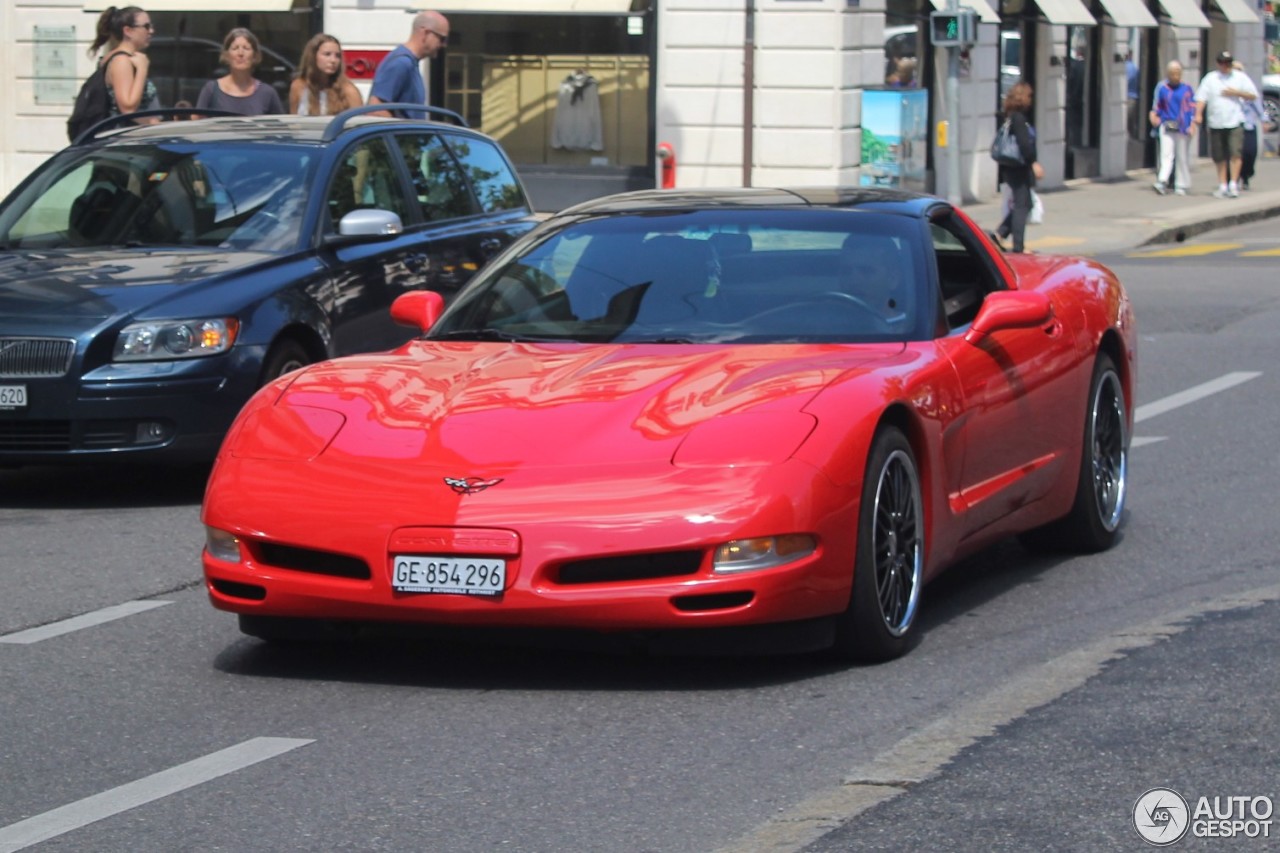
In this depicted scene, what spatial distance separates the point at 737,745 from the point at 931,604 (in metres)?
1.91

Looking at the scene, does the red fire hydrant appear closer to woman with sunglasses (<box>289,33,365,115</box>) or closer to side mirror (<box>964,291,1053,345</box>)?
woman with sunglasses (<box>289,33,365,115</box>)

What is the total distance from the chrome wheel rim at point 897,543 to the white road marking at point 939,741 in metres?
0.42

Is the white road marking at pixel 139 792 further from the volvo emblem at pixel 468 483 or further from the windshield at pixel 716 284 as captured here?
the windshield at pixel 716 284

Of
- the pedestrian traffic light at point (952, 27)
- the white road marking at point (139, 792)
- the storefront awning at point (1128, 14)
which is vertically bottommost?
the white road marking at point (139, 792)

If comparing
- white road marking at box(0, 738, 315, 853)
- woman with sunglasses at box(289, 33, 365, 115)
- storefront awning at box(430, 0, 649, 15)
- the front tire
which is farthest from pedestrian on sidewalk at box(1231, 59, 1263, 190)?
white road marking at box(0, 738, 315, 853)

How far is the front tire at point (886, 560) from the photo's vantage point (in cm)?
606

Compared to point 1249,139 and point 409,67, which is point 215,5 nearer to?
point 409,67

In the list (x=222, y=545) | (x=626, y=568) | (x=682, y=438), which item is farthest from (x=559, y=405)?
(x=222, y=545)

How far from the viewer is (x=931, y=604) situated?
712 cm

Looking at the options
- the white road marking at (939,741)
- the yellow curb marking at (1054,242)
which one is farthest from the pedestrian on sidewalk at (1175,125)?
the white road marking at (939,741)

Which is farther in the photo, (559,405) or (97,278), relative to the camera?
(97,278)

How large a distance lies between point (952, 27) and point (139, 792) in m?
22.0

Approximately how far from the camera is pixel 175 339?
9164mm

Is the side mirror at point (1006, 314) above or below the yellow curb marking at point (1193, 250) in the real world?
above
